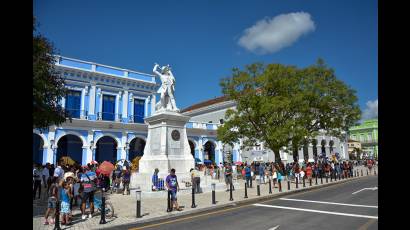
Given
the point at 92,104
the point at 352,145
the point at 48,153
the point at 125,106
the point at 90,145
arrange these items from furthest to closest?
the point at 352,145, the point at 125,106, the point at 92,104, the point at 90,145, the point at 48,153

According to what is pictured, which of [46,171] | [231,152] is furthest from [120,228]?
[231,152]

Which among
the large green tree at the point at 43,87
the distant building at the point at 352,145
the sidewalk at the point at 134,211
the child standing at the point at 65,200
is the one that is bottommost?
the sidewalk at the point at 134,211

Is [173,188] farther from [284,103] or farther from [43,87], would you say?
[284,103]

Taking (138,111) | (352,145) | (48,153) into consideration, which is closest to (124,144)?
(138,111)

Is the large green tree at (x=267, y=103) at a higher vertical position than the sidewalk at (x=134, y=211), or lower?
higher

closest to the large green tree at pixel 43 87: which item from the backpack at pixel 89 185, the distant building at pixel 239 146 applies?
the backpack at pixel 89 185

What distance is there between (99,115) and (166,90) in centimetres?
1425

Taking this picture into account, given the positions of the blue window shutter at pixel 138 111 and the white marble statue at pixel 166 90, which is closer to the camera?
the white marble statue at pixel 166 90

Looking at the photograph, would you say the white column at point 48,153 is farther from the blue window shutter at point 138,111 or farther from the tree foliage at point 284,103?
the tree foliage at point 284,103

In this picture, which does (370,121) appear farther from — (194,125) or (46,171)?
(46,171)

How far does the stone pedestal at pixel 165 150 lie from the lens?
15.9m

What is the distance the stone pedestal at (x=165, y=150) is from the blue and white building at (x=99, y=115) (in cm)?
1210

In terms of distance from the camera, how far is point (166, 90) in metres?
17.6
